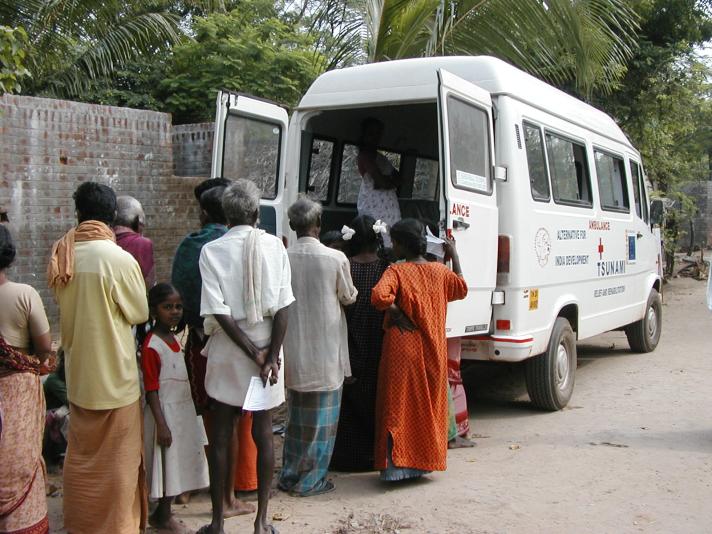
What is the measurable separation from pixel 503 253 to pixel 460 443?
1.35 meters

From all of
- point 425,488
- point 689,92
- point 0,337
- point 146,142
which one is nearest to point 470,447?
point 425,488

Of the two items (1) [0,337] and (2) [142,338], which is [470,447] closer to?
(2) [142,338]

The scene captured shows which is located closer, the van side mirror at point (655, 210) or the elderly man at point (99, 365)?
the elderly man at point (99, 365)

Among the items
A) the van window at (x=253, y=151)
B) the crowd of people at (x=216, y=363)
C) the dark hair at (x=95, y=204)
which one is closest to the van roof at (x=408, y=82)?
the van window at (x=253, y=151)

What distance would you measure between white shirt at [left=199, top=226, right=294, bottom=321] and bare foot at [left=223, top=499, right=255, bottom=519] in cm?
111

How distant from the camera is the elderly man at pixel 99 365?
353 centimetres

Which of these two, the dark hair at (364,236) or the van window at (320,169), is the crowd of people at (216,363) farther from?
the van window at (320,169)

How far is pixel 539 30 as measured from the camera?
332 inches

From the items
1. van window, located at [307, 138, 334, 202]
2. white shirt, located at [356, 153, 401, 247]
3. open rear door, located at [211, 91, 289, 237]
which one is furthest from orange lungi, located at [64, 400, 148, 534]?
van window, located at [307, 138, 334, 202]

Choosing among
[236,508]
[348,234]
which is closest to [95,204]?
[348,234]

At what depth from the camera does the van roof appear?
5328mm

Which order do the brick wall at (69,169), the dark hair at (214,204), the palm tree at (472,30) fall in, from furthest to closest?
the palm tree at (472,30) → the brick wall at (69,169) → the dark hair at (214,204)

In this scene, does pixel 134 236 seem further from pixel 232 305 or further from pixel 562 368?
pixel 562 368

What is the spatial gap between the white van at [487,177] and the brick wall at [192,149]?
3.66 m
